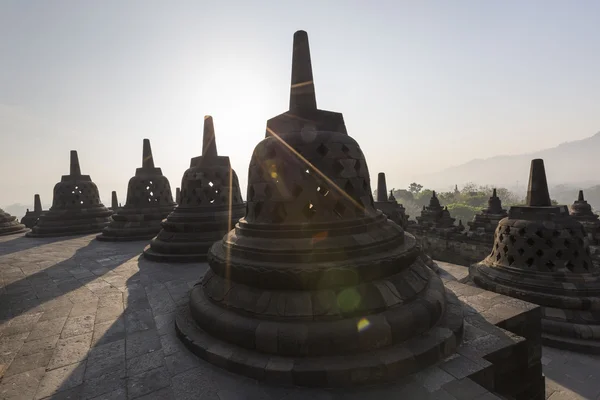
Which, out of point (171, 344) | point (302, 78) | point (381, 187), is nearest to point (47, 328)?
point (171, 344)

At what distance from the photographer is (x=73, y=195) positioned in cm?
1603

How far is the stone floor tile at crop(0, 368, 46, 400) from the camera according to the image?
3.14m

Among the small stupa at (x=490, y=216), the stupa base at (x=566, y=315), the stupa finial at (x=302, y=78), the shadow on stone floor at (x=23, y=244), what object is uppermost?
the stupa finial at (x=302, y=78)

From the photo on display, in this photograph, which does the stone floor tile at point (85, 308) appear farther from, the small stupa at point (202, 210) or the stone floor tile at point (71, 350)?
the small stupa at point (202, 210)

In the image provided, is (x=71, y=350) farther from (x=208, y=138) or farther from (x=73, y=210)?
(x=73, y=210)

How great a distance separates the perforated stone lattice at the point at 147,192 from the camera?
14000 mm

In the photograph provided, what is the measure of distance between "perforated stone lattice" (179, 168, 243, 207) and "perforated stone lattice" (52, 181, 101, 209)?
9.79m

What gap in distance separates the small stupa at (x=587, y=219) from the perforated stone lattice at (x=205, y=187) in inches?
755

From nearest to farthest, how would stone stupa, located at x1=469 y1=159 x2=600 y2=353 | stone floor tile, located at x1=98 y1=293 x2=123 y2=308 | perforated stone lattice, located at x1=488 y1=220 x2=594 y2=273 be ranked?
stone floor tile, located at x1=98 y1=293 x2=123 y2=308
stone stupa, located at x1=469 y1=159 x2=600 y2=353
perforated stone lattice, located at x1=488 y1=220 x2=594 y2=273

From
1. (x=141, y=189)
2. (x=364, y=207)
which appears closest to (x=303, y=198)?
(x=364, y=207)

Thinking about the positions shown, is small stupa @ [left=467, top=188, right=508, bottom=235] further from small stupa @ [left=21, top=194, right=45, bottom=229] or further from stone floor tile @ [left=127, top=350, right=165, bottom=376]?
small stupa @ [left=21, top=194, right=45, bottom=229]

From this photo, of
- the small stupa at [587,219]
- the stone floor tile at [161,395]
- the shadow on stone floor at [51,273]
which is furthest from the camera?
the small stupa at [587,219]

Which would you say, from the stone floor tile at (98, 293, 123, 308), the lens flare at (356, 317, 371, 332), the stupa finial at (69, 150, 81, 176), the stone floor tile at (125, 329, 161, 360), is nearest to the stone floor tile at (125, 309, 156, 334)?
the stone floor tile at (125, 329, 161, 360)

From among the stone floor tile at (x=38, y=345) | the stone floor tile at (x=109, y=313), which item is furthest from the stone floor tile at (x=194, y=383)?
the stone floor tile at (x=109, y=313)
